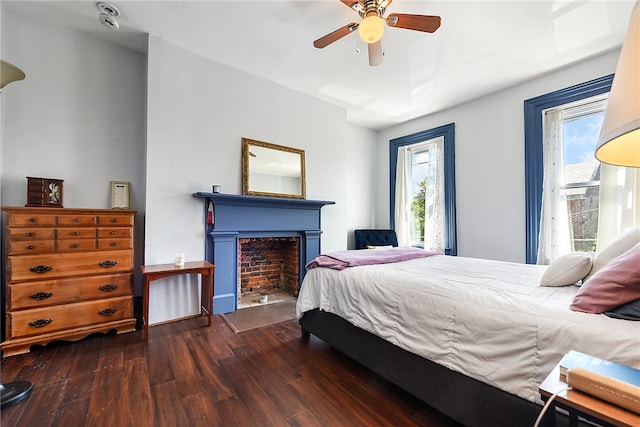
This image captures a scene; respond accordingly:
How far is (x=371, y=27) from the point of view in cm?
181

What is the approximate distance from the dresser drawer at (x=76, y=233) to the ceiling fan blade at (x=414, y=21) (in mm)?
2924

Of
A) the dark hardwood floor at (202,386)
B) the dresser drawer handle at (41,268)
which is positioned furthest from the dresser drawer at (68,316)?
the dresser drawer handle at (41,268)

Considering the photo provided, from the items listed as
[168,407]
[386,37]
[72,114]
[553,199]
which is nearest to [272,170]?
[386,37]

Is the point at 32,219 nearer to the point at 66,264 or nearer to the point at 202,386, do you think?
the point at 66,264

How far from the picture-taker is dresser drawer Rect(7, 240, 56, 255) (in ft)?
6.50

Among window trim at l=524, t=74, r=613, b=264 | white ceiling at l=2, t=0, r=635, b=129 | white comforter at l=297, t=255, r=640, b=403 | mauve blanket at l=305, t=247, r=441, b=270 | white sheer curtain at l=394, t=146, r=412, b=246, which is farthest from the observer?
white sheer curtain at l=394, t=146, r=412, b=246

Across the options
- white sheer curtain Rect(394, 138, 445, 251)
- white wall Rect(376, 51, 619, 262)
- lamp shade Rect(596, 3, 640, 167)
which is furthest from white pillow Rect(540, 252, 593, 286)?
white sheer curtain Rect(394, 138, 445, 251)

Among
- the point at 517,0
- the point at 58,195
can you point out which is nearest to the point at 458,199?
the point at 517,0

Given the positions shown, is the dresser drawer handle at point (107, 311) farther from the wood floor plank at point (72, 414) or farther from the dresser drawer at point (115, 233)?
the wood floor plank at point (72, 414)

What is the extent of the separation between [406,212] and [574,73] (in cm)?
268

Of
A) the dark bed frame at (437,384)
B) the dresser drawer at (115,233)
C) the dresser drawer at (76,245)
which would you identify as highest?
the dresser drawer at (115,233)

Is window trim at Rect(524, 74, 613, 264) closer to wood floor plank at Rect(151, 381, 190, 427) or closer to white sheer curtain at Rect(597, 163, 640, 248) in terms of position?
white sheer curtain at Rect(597, 163, 640, 248)

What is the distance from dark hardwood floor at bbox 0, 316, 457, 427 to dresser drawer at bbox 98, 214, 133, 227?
99 centimetres

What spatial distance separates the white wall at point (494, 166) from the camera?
131 inches
